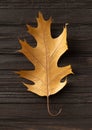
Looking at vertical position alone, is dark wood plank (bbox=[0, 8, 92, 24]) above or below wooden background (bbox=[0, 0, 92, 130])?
above

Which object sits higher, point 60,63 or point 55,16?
point 55,16

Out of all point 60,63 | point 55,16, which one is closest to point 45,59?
point 60,63

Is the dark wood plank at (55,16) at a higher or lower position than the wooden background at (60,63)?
higher

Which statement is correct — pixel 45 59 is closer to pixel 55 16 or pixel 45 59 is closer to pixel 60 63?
pixel 60 63

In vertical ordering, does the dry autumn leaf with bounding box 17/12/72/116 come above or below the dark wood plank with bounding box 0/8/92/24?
below

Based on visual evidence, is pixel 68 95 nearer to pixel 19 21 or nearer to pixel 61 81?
pixel 61 81
